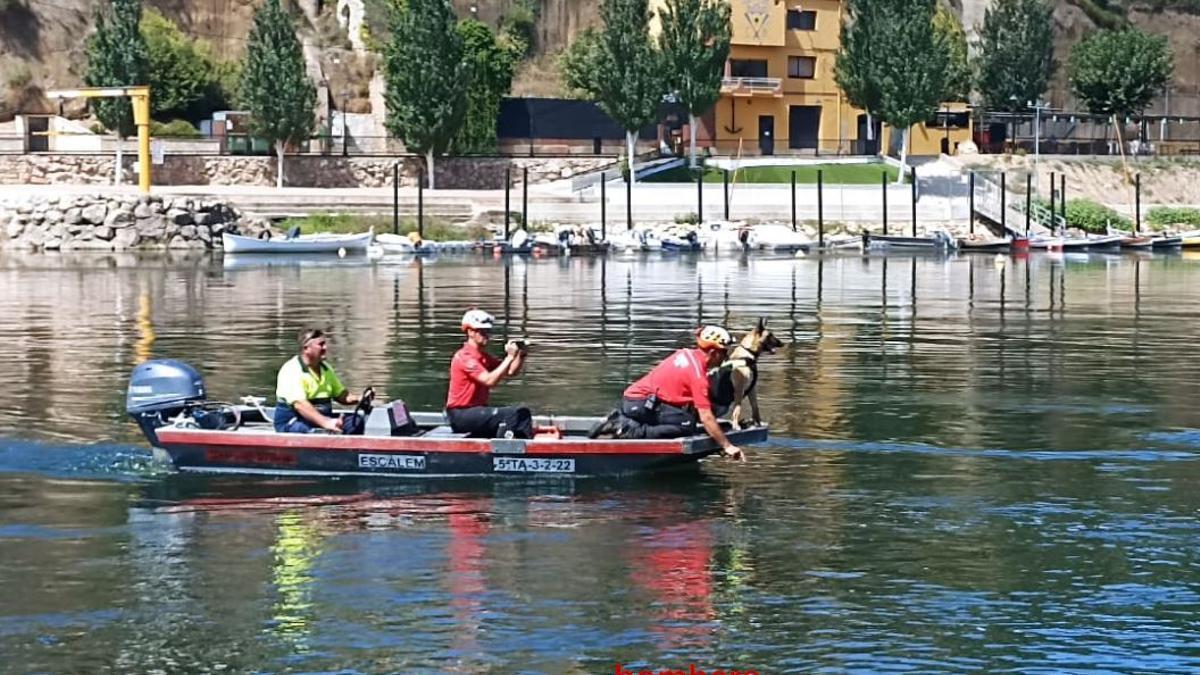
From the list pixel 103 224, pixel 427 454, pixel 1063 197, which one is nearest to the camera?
pixel 427 454

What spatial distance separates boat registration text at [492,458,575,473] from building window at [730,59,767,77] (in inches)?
3502

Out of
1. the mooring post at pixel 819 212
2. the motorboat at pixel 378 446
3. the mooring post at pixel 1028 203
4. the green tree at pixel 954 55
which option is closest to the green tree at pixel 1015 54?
the green tree at pixel 954 55

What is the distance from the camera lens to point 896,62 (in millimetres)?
102188

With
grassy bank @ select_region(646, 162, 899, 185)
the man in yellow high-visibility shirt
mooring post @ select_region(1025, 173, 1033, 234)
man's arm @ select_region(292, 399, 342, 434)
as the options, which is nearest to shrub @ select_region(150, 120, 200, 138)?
grassy bank @ select_region(646, 162, 899, 185)

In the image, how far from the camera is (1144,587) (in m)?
18.9

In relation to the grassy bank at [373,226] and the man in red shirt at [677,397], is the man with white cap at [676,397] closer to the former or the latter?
the man in red shirt at [677,397]

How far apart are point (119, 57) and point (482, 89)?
19.2 m

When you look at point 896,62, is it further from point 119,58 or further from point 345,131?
point 119,58

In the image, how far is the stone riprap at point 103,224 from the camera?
286ft

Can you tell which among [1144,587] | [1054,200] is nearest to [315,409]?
[1144,587]

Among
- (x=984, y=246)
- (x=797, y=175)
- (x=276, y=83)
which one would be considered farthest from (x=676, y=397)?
(x=797, y=175)

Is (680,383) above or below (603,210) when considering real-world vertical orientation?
below

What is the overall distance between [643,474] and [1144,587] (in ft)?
22.0

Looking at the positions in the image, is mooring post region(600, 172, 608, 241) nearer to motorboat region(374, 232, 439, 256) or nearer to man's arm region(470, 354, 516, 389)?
motorboat region(374, 232, 439, 256)
